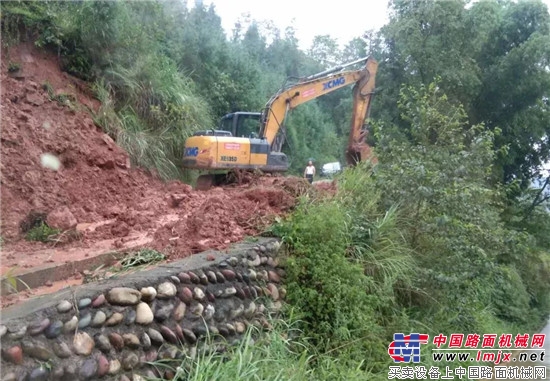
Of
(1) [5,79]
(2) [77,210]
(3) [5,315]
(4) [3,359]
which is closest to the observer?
(4) [3,359]

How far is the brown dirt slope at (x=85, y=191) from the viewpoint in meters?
5.08

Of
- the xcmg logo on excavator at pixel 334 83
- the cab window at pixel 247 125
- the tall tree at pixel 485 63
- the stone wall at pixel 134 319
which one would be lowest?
the stone wall at pixel 134 319

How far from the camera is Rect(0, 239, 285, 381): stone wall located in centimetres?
285

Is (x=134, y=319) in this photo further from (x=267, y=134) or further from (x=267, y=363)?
(x=267, y=134)

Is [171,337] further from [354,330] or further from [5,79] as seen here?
[5,79]

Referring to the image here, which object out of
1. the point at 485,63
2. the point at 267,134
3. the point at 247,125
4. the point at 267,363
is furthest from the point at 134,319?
the point at 485,63

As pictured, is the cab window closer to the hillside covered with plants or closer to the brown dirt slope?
the hillside covered with plants

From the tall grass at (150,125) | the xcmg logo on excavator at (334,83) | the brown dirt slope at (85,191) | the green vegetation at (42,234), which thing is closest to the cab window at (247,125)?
the tall grass at (150,125)

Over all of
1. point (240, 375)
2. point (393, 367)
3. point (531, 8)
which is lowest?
point (393, 367)

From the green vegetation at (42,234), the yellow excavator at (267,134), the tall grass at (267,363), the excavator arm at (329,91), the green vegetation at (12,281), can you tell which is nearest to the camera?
the green vegetation at (12,281)

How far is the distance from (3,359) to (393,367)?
11.0ft

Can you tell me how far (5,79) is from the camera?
23.4 feet

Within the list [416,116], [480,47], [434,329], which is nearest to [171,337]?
[434,329]

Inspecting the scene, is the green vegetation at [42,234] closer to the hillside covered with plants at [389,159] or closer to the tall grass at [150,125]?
the hillside covered with plants at [389,159]
